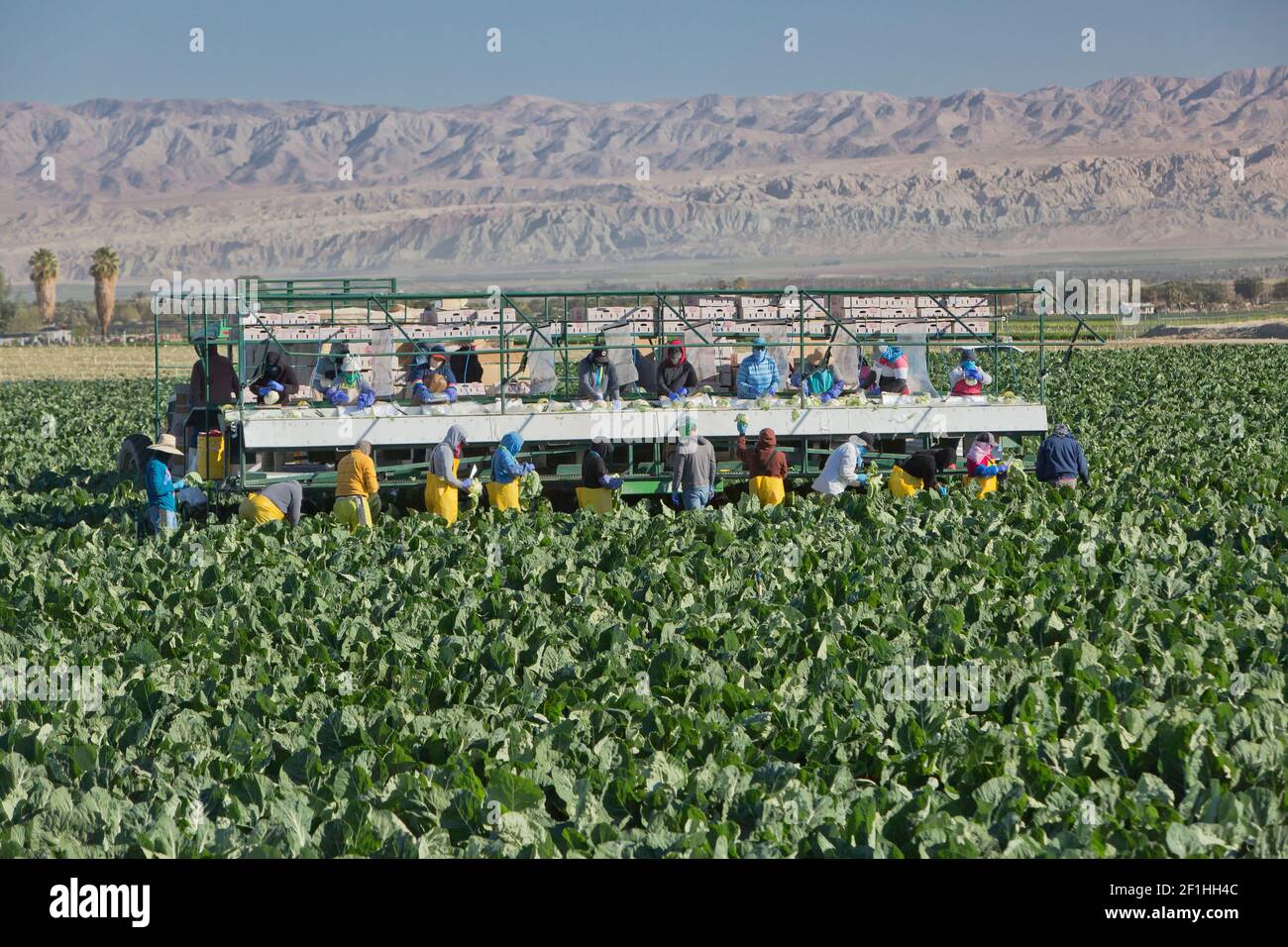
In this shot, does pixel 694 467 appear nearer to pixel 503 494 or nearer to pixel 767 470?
pixel 767 470

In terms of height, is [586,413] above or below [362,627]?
above

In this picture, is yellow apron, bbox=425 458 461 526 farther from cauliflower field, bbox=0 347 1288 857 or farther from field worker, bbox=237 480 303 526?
field worker, bbox=237 480 303 526

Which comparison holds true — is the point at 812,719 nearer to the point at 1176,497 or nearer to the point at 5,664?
the point at 5,664

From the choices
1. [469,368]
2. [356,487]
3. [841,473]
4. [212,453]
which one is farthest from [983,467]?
[212,453]

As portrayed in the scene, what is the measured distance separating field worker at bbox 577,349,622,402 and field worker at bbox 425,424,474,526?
9.17 feet

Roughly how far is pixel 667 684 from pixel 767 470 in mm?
8082

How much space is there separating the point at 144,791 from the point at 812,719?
3390 millimetres

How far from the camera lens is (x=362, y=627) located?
10727 millimetres

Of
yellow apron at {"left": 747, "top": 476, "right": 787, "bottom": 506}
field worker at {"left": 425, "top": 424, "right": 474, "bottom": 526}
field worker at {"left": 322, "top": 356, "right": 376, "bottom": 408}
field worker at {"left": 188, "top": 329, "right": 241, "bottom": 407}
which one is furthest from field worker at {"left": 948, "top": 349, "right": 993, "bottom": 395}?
field worker at {"left": 188, "top": 329, "right": 241, "bottom": 407}

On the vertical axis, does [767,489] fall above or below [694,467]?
below

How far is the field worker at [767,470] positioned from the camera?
57.3ft

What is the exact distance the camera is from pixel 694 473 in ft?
56.7

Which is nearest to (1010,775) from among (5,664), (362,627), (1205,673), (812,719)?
(812,719)

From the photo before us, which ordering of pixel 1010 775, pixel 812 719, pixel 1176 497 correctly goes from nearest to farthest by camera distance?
pixel 1010 775
pixel 812 719
pixel 1176 497
